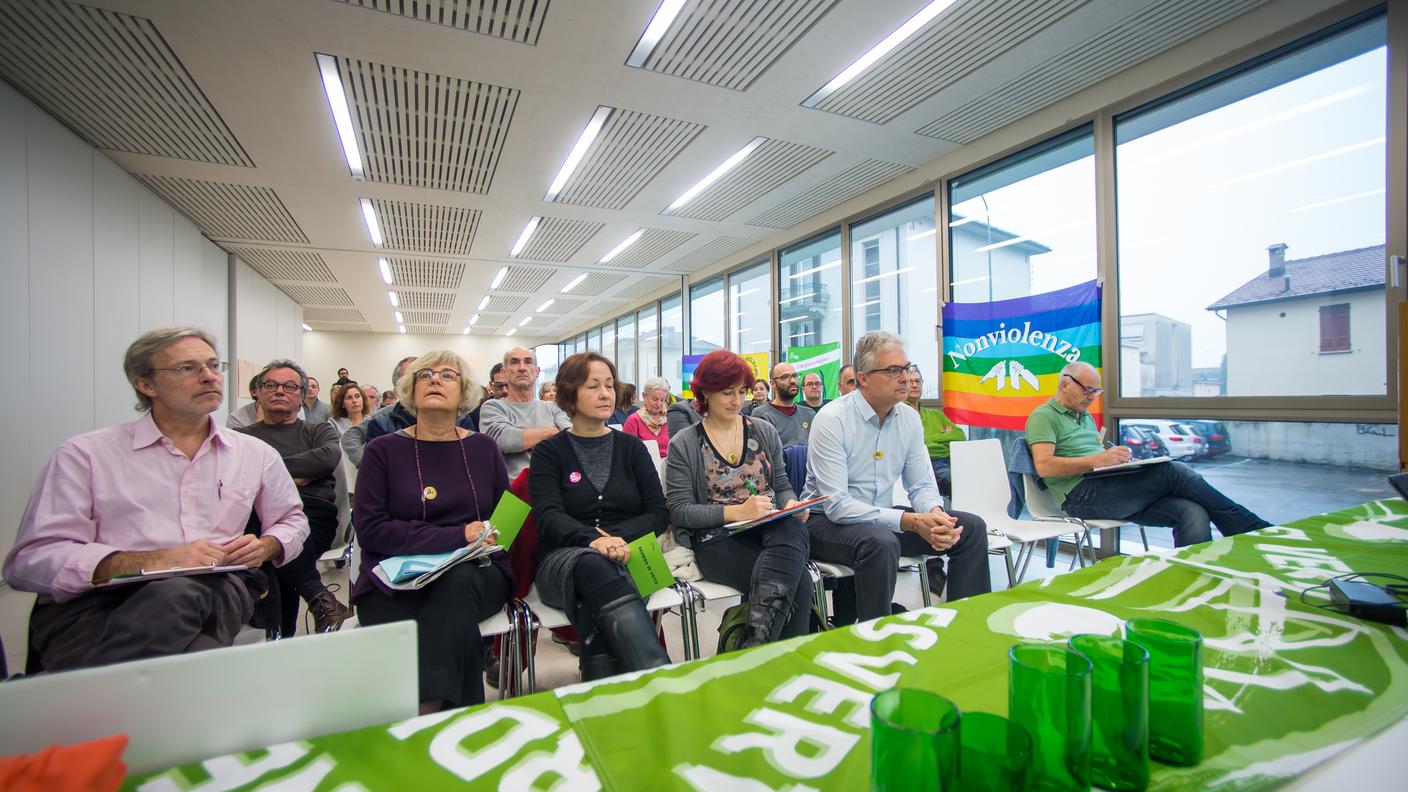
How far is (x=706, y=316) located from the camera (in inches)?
348

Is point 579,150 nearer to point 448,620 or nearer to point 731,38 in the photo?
point 731,38

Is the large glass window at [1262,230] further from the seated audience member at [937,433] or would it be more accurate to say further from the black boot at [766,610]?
the black boot at [766,610]

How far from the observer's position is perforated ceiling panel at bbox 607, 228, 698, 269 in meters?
6.82

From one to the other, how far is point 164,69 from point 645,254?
4.88m

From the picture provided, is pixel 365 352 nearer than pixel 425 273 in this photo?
No

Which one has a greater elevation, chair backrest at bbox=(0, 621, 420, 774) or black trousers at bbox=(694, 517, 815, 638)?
chair backrest at bbox=(0, 621, 420, 774)

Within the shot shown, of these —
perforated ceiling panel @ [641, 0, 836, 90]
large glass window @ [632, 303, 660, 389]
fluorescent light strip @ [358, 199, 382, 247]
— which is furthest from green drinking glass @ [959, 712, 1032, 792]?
large glass window @ [632, 303, 660, 389]

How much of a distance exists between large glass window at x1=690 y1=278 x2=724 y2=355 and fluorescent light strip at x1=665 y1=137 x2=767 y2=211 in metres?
2.65

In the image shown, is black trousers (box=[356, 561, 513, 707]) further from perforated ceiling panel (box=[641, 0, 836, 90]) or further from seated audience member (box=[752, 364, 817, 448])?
perforated ceiling panel (box=[641, 0, 836, 90])

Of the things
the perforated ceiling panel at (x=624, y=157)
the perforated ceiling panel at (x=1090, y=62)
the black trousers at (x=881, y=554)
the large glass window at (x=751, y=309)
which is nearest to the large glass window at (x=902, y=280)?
the perforated ceiling panel at (x=1090, y=62)

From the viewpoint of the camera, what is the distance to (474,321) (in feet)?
43.1

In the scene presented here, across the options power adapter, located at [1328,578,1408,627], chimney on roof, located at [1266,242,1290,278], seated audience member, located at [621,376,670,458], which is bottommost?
power adapter, located at [1328,578,1408,627]

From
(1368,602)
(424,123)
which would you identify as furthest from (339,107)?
(1368,602)

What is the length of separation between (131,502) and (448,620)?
0.86 m
